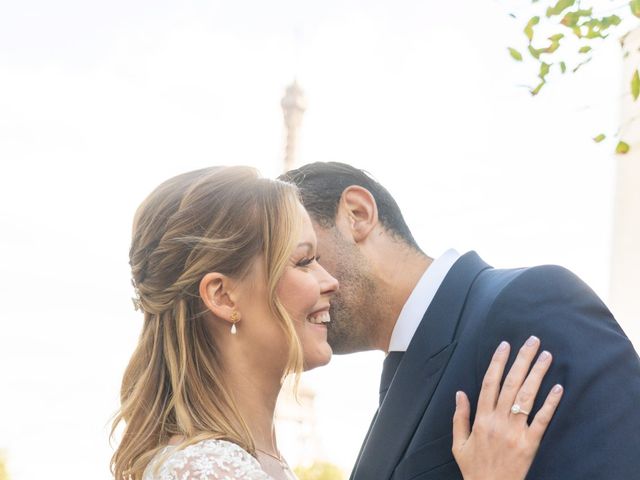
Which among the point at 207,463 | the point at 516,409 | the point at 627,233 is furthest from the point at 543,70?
the point at 627,233

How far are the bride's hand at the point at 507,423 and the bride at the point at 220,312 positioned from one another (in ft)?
0.32

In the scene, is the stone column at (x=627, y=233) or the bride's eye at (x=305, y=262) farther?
the stone column at (x=627, y=233)

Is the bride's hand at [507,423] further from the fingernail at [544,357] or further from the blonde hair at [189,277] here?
the blonde hair at [189,277]

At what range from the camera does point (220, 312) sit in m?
3.53

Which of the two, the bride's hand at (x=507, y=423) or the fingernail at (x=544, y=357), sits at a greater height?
the fingernail at (x=544, y=357)

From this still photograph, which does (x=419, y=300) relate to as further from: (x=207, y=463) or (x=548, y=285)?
(x=207, y=463)

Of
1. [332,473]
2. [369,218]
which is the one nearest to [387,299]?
[369,218]

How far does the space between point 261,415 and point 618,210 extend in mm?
11665

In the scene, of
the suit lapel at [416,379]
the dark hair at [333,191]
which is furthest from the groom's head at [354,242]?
the suit lapel at [416,379]

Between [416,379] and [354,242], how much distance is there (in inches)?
34.6

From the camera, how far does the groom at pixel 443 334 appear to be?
10.5 feet

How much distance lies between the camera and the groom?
319 cm

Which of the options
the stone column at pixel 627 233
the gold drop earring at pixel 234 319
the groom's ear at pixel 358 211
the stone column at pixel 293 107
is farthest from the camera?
the stone column at pixel 293 107

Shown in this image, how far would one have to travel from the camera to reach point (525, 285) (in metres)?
3.39
